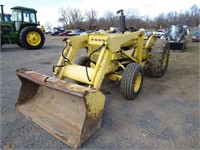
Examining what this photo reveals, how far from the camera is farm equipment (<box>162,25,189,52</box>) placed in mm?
10023

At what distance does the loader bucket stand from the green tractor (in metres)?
8.09

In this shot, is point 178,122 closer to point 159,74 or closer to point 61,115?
point 61,115

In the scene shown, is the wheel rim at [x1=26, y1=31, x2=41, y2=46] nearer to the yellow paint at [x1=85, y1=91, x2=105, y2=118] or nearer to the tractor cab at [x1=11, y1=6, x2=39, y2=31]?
the tractor cab at [x1=11, y1=6, x2=39, y2=31]

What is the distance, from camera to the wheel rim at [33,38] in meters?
10.7

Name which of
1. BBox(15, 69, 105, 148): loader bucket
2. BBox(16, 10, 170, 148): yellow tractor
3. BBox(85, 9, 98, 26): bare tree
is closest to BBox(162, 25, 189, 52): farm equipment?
BBox(16, 10, 170, 148): yellow tractor

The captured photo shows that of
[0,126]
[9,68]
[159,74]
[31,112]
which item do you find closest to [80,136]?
[31,112]

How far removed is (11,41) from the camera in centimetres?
1081

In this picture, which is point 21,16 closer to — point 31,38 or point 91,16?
point 31,38

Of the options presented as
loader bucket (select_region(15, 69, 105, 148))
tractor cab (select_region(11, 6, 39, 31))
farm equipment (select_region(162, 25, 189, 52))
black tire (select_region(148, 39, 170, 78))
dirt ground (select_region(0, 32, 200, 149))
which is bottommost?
dirt ground (select_region(0, 32, 200, 149))

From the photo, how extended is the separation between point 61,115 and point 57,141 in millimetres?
443

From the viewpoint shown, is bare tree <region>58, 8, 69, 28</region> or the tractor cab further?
bare tree <region>58, 8, 69, 28</region>

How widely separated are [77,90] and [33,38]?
9.67 m

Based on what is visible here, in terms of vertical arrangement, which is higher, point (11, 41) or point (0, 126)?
point (11, 41)

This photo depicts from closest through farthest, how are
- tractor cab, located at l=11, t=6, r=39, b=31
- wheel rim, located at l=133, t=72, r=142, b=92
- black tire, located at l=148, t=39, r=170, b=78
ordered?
1. wheel rim, located at l=133, t=72, r=142, b=92
2. black tire, located at l=148, t=39, r=170, b=78
3. tractor cab, located at l=11, t=6, r=39, b=31
